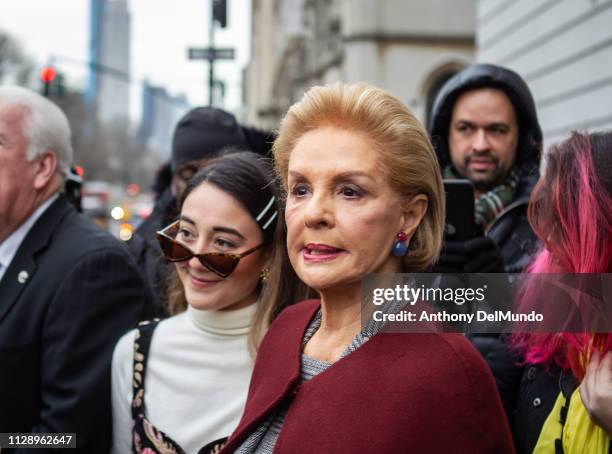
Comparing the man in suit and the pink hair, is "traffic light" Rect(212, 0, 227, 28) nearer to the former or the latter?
the man in suit

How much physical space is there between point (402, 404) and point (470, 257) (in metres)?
1.27

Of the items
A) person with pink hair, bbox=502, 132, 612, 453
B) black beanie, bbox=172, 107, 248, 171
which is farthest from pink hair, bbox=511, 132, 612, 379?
black beanie, bbox=172, 107, 248, 171

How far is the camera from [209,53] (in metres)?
11.9

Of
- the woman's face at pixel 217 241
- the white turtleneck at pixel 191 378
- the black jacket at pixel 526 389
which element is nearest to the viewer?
the black jacket at pixel 526 389

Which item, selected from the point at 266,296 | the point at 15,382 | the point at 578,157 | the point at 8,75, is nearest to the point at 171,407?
the point at 266,296

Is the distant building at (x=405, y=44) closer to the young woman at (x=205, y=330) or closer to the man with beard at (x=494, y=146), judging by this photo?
the man with beard at (x=494, y=146)

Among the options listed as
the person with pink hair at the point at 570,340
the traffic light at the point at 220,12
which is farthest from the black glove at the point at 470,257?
the traffic light at the point at 220,12

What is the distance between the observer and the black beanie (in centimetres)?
481

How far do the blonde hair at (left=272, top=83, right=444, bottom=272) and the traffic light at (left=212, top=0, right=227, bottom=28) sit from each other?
11037mm

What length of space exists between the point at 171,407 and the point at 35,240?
1158 millimetres

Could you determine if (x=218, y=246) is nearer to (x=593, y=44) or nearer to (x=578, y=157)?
(x=578, y=157)

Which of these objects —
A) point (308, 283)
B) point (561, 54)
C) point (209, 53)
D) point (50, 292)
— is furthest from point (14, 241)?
point (561, 54)

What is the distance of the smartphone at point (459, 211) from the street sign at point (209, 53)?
915 cm

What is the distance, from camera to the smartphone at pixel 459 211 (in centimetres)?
317
